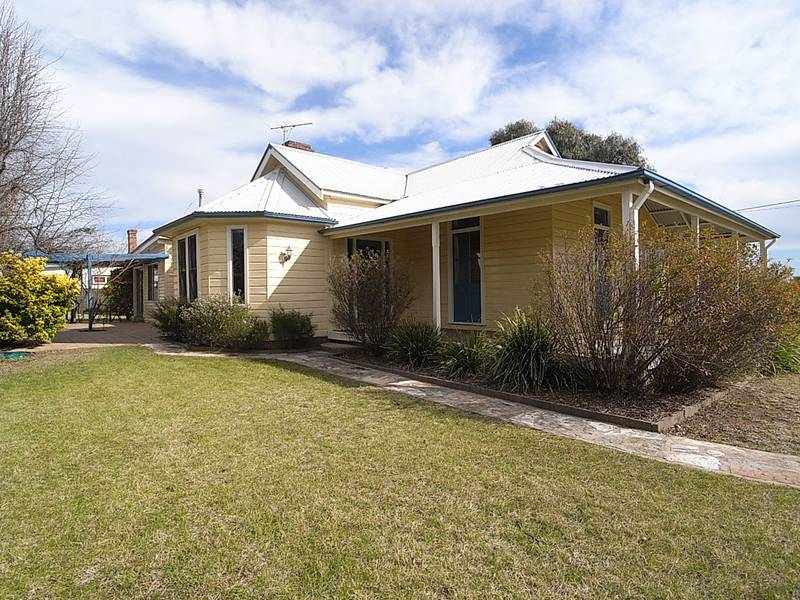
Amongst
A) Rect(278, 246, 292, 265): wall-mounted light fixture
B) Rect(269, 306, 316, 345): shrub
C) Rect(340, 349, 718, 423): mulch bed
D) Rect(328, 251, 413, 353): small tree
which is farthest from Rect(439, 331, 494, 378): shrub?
Rect(278, 246, 292, 265): wall-mounted light fixture

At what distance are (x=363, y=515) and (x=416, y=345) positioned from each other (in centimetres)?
569

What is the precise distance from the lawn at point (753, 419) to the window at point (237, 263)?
9622mm

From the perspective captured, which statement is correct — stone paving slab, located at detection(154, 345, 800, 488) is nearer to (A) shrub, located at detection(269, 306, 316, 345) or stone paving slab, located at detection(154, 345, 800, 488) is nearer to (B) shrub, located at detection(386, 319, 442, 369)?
(B) shrub, located at detection(386, 319, 442, 369)

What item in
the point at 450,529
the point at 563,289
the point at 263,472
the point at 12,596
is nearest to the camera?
the point at 12,596

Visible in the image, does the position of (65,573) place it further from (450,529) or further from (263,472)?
(450,529)

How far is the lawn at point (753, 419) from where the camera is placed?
4.79 meters

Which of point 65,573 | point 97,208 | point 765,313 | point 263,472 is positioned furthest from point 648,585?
point 97,208

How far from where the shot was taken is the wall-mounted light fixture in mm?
11614

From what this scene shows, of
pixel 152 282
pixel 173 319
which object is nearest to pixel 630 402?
pixel 173 319

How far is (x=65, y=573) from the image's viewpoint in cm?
248

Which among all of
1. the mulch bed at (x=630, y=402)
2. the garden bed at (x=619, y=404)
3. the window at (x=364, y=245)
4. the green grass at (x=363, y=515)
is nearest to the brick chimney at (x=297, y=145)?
the window at (x=364, y=245)

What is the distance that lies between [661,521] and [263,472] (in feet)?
9.71

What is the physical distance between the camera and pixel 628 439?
481 cm

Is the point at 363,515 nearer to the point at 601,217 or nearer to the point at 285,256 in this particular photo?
the point at 285,256
